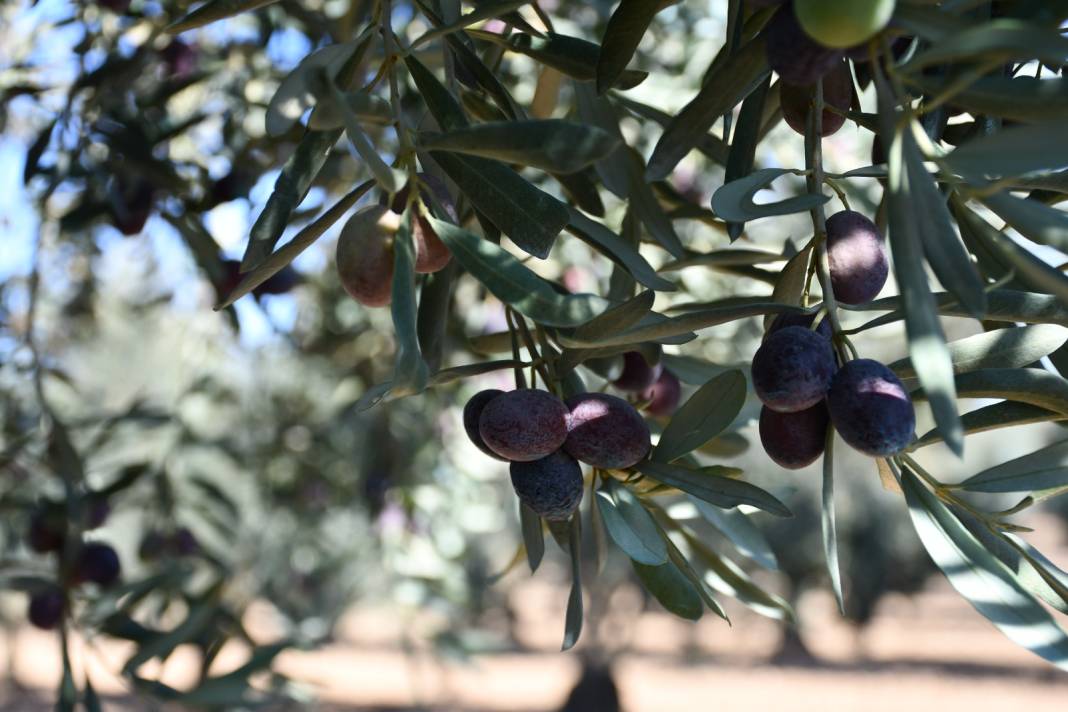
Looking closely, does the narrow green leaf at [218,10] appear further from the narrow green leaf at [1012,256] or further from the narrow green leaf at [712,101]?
the narrow green leaf at [1012,256]

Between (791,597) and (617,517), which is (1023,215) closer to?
(617,517)

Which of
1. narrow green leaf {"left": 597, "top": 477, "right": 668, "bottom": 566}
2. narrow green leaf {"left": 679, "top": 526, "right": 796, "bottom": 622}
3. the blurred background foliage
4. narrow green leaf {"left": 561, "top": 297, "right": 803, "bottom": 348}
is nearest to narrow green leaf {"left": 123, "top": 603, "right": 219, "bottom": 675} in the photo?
the blurred background foliage

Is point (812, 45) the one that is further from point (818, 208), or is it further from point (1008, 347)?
point (1008, 347)

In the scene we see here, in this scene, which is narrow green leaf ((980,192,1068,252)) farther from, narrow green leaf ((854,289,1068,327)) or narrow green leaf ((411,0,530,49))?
narrow green leaf ((411,0,530,49))

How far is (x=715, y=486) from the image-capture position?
0.71 metres

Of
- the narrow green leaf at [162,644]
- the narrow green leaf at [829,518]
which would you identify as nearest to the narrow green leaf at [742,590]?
the narrow green leaf at [829,518]

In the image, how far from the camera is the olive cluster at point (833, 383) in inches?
23.7

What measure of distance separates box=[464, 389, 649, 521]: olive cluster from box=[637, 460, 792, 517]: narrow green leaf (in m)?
0.02

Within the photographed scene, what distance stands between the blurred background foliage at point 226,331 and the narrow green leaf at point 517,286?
0.33 meters

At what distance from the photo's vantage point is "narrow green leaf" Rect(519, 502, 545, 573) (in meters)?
0.82

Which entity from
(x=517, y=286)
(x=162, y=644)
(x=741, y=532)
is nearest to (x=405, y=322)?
(x=517, y=286)

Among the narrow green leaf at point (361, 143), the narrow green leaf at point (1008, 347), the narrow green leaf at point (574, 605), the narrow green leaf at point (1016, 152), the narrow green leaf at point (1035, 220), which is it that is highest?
the narrow green leaf at point (361, 143)

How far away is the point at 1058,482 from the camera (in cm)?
72

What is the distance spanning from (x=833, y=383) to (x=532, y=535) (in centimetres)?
30
